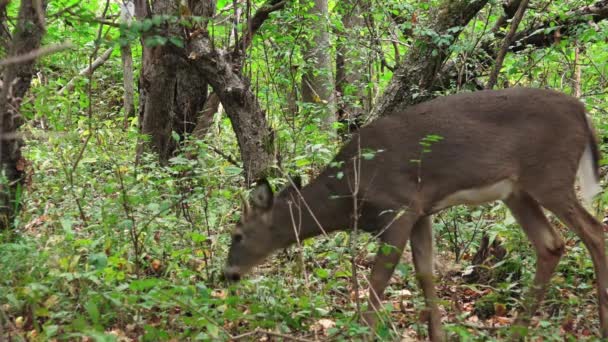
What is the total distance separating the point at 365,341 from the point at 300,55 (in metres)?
7.29

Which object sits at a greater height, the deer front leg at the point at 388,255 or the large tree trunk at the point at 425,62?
the large tree trunk at the point at 425,62

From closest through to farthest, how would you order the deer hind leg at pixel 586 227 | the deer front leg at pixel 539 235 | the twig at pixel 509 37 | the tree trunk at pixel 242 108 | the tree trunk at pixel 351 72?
the deer hind leg at pixel 586 227
the deer front leg at pixel 539 235
the tree trunk at pixel 242 108
the twig at pixel 509 37
the tree trunk at pixel 351 72

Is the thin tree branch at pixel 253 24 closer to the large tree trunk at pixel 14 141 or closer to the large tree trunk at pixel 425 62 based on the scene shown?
the large tree trunk at pixel 425 62

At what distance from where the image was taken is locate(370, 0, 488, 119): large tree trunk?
7.27 meters

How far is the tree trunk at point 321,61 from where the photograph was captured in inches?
369

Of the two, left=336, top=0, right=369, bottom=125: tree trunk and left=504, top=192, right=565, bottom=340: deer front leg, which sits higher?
left=336, top=0, right=369, bottom=125: tree trunk

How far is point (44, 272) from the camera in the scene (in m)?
4.82

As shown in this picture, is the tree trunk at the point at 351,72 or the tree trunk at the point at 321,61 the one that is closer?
the tree trunk at the point at 321,61

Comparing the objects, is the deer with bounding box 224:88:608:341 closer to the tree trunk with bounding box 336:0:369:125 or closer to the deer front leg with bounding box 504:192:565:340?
the deer front leg with bounding box 504:192:565:340

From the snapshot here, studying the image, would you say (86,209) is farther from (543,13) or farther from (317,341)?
(543,13)

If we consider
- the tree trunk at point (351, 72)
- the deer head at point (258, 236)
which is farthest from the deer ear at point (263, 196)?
the tree trunk at point (351, 72)

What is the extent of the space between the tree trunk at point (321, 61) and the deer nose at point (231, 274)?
3775mm

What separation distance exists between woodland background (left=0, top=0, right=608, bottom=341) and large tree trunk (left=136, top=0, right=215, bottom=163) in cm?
2

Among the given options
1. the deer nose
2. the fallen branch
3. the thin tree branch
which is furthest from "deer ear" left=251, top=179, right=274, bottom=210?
the fallen branch
